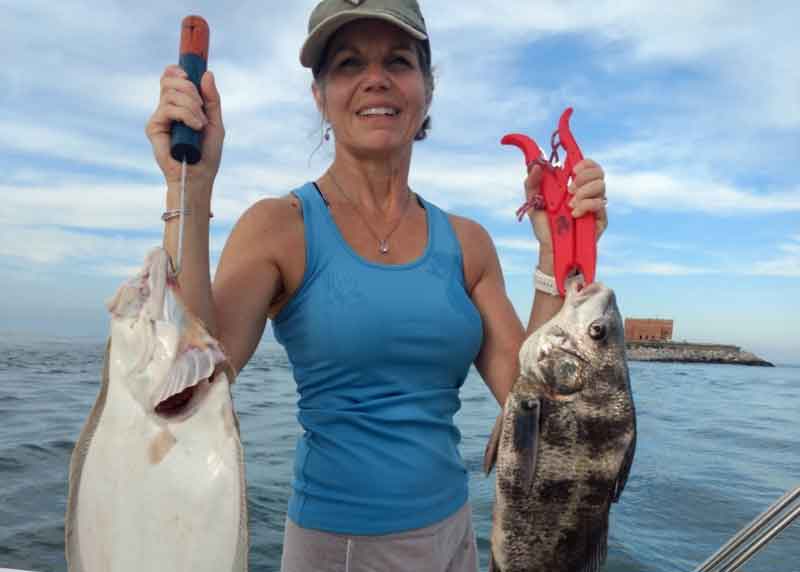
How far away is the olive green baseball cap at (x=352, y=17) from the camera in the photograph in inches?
89.5

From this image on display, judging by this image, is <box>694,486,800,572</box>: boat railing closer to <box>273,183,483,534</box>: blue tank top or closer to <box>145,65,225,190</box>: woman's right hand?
<box>273,183,483,534</box>: blue tank top

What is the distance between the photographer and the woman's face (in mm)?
2402

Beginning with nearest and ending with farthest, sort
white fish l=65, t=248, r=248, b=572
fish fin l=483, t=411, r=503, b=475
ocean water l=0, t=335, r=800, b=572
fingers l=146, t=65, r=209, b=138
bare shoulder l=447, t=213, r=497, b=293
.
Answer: white fish l=65, t=248, r=248, b=572, fingers l=146, t=65, r=209, b=138, fish fin l=483, t=411, r=503, b=475, bare shoulder l=447, t=213, r=497, b=293, ocean water l=0, t=335, r=800, b=572

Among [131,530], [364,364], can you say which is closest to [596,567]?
[364,364]

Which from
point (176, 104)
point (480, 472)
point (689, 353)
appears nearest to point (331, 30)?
point (176, 104)

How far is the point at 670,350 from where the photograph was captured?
241 feet

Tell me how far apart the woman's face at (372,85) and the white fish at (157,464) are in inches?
53.4

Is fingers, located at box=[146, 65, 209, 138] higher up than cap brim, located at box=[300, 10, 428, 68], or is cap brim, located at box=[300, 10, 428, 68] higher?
cap brim, located at box=[300, 10, 428, 68]

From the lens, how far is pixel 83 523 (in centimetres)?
130

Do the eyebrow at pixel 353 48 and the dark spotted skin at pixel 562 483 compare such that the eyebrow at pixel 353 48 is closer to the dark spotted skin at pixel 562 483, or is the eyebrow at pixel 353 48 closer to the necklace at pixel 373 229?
the necklace at pixel 373 229

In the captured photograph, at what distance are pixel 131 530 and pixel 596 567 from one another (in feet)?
5.25

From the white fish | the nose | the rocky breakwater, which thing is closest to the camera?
the white fish

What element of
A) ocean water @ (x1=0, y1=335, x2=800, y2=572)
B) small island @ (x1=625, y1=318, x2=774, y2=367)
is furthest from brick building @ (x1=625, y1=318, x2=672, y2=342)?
ocean water @ (x1=0, y1=335, x2=800, y2=572)

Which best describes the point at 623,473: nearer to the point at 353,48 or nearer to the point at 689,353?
the point at 353,48
